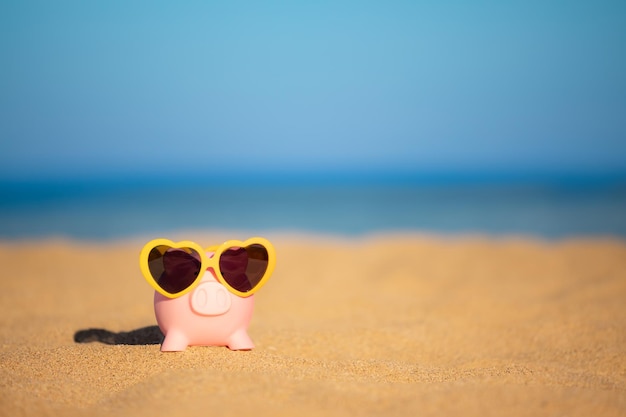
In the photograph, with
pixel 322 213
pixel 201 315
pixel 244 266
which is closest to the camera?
pixel 201 315

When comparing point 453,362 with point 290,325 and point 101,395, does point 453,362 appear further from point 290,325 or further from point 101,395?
point 101,395

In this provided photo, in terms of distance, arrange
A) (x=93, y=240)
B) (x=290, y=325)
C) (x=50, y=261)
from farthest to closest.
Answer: (x=93, y=240), (x=50, y=261), (x=290, y=325)

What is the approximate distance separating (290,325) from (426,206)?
18.5 metres

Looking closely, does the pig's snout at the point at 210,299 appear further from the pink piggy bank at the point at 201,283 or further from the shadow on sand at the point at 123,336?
the shadow on sand at the point at 123,336

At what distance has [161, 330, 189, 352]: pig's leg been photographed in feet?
12.1

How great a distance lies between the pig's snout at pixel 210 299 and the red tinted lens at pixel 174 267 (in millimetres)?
79

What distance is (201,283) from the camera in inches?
148

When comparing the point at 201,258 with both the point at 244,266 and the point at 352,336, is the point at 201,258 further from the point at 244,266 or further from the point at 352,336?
the point at 352,336

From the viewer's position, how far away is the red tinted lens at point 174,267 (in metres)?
3.72

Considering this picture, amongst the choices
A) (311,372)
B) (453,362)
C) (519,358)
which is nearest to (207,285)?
(311,372)

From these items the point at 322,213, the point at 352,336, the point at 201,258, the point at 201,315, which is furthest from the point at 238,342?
the point at 322,213

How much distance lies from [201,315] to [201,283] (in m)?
0.18

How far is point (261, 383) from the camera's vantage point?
3.07 meters

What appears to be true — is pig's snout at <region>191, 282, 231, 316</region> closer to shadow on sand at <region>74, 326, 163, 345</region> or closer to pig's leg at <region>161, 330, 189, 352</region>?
pig's leg at <region>161, 330, 189, 352</region>
